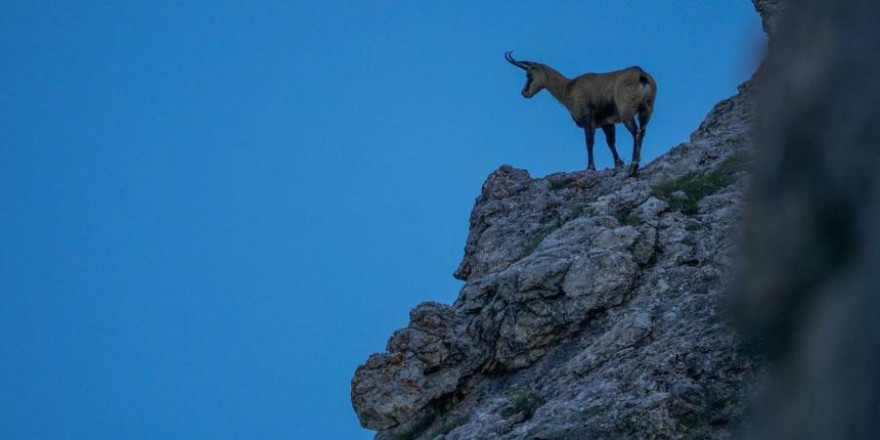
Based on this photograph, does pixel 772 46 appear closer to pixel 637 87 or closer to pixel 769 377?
pixel 769 377

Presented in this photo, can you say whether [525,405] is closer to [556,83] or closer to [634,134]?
[634,134]

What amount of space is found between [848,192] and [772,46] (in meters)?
0.42

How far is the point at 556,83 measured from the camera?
23.1 meters

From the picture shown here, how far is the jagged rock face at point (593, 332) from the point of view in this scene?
8.80m

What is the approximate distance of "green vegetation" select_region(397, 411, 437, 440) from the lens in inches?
471

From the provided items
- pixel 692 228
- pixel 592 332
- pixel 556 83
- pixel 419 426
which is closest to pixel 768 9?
pixel 556 83

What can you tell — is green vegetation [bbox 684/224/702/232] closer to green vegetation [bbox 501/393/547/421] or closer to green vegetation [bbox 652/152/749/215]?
green vegetation [bbox 652/152/749/215]

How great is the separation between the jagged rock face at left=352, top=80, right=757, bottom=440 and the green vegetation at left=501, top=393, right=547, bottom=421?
3cm

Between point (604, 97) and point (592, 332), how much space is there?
966 cm

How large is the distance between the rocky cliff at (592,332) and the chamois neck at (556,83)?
7.60 metres

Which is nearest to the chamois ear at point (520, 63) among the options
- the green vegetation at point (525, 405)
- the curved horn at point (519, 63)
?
the curved horn at point (519, 63)

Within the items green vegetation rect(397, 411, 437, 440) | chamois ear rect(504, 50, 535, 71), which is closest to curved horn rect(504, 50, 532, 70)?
chamois ear rect(504, 50, 535, 71)

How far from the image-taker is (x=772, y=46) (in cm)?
249

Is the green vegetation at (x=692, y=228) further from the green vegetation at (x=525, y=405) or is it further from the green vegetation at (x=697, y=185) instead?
the green vegetation at (x=525, y=405)
